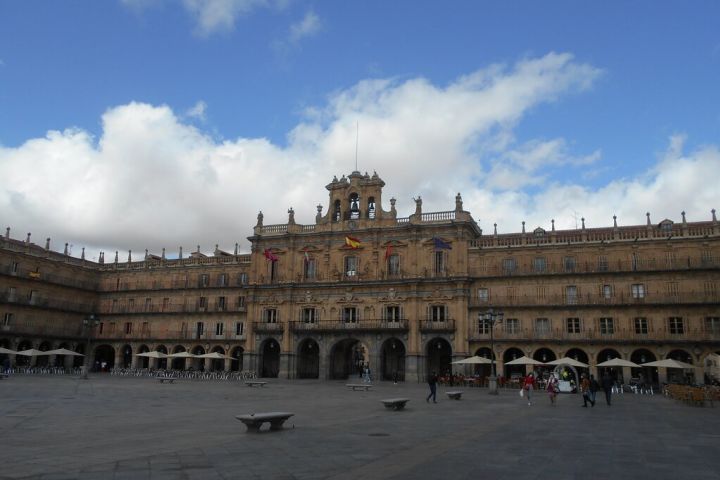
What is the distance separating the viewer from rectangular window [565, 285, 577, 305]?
4853cm

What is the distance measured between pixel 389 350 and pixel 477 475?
4655 cm

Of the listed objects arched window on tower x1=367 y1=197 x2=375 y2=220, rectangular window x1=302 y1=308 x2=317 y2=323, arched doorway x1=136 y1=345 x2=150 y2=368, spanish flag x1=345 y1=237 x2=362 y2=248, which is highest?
arched window on tower x1=367 y1=197 x2=375 y2=220

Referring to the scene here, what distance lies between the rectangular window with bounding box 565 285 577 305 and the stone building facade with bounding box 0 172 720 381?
17 cm

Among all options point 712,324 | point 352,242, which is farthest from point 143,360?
point 712,324

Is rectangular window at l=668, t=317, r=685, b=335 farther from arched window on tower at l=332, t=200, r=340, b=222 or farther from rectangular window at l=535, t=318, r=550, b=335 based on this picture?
arched window on tower at l=332, t=200, r=340, b=222

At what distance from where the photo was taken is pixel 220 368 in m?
63.1

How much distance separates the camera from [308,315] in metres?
56.2

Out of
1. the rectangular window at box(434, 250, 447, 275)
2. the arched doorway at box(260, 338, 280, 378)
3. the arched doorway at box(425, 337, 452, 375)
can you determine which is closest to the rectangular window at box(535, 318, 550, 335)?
the arched doorway at box(425, 337, 452, 375)

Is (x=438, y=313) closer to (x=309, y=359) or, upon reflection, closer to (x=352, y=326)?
(x=352, y=326)

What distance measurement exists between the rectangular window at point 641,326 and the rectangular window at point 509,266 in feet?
33.0

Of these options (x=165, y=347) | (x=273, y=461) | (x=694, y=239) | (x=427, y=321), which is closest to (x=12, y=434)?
(x=273, y=461)

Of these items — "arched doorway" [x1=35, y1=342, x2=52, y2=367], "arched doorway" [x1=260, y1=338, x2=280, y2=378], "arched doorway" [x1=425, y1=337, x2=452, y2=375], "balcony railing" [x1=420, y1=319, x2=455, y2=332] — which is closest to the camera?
"balcony railing" [x1=420, y1=319, x2=455, y2=332]

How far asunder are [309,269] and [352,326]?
7.38 metres

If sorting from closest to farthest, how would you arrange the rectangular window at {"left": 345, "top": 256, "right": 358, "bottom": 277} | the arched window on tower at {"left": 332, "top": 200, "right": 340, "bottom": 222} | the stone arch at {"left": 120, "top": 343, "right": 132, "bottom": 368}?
the rectangular window at {"left": 345, "top": 256, "right": 358, "bottom": 277}, the arched window on tower at {"left": 332, "top": 200, "right": 340, "bottom": 222}, the stone arch at {"left": 120, "top": 343, "right": 132, "bottom": 368}
